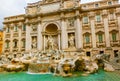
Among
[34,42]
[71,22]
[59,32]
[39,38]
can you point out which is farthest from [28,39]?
[71,22]

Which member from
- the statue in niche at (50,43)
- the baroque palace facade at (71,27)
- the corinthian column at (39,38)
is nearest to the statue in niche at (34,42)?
the baroque palace facade at (71,27)

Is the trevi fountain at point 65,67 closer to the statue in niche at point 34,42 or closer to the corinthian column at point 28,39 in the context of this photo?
the statue in niche at point 34,42

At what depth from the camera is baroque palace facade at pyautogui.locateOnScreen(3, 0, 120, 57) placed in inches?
898

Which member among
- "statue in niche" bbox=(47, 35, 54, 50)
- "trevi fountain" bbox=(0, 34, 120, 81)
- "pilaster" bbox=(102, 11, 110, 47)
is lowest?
"trevi fountain" bbox=(0, 34, 120, 81)

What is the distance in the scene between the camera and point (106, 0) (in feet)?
78.1

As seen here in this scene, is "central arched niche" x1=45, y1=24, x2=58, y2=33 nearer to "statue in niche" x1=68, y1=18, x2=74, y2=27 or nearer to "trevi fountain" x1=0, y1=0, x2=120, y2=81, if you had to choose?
"trevi fountain" x1=0, y1=0, x2=120, y2=81

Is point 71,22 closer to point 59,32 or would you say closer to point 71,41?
point 59,32

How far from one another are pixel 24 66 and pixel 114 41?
13.9 m

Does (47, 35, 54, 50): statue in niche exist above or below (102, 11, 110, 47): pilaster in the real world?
below

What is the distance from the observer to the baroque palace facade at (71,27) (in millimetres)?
22797

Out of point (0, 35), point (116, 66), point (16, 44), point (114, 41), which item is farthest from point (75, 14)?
point (0, 35)

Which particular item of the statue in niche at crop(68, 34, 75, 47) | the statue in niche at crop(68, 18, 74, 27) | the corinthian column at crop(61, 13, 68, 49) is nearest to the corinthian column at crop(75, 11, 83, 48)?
the statue in niche at crop(68, 34, 75, 47)

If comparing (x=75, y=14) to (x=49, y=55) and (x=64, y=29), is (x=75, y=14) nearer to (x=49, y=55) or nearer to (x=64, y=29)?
(x=64, y=29)

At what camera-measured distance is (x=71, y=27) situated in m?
24.4
